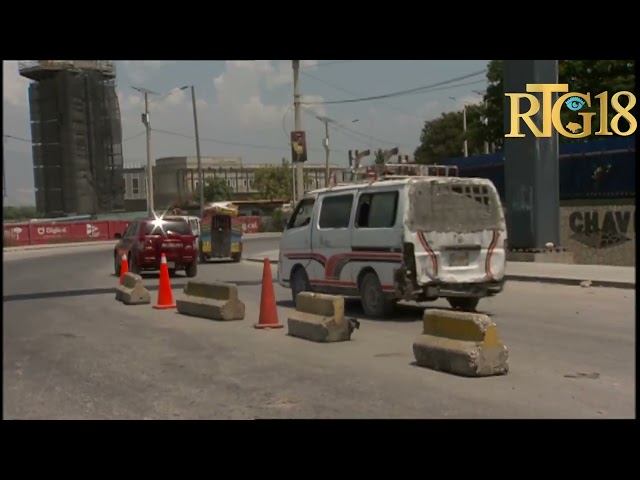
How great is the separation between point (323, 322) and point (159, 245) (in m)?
12.5

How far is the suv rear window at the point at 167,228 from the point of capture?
73.6 feet

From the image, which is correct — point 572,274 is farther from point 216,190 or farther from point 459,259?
point 216,190

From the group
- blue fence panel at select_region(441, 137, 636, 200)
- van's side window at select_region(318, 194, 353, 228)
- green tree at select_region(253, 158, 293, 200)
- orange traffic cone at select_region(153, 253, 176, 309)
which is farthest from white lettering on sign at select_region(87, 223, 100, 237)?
green tree at select_region(253, 158, 293, 200)

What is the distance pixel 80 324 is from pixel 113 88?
8036 centimetres

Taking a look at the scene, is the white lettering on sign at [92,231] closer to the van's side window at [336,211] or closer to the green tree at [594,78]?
the green tree at [594,78]

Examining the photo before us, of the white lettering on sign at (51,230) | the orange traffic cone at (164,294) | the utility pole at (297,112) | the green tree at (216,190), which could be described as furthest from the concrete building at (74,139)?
the orange traffic cone at (164,294)

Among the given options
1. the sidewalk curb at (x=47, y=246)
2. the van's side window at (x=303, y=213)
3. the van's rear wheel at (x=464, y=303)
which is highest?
the van's side window at (x=303, y=213)

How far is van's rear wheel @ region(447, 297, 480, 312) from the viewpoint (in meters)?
13.4

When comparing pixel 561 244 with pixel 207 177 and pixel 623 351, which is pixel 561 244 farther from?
pixel 207 177

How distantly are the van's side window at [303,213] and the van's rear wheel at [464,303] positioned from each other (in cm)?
286

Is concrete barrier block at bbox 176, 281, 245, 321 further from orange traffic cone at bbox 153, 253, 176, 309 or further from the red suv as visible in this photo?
the red suv

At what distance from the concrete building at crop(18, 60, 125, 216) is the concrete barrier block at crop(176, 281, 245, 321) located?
73.4 meters

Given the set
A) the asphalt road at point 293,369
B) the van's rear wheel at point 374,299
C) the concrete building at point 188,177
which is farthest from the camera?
the concrete building at point 188,177
